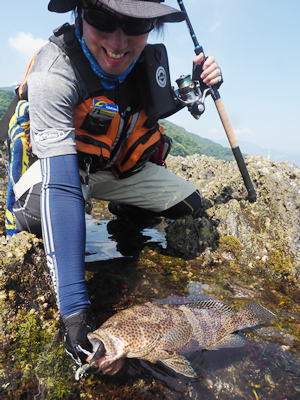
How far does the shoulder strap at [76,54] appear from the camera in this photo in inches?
103

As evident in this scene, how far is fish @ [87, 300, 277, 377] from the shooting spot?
6.06 feet

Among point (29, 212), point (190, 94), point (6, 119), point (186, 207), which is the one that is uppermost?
point (190, 94)

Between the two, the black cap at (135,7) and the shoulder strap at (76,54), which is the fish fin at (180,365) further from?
the black cap at (135,7)

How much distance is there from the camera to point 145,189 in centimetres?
418

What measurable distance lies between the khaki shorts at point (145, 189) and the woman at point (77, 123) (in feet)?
1.49

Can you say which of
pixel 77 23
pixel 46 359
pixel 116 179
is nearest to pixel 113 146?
pixel 116 179

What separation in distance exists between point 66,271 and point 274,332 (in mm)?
1938

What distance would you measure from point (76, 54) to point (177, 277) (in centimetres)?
274

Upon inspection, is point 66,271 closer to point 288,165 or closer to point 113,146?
point 113,146

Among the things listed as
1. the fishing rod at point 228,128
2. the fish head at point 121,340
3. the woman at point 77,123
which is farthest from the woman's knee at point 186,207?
the fish head at point 121,340

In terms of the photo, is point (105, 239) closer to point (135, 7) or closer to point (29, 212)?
point (29, 212)

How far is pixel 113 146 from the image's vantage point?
342 cm

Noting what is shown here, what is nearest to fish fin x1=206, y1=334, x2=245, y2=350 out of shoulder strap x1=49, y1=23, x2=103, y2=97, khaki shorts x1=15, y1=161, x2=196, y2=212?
khaki shorts x1=15, y1=161, x2=196, y2=212

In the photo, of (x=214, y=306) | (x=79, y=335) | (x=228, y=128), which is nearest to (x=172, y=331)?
(x=214, y=306)
